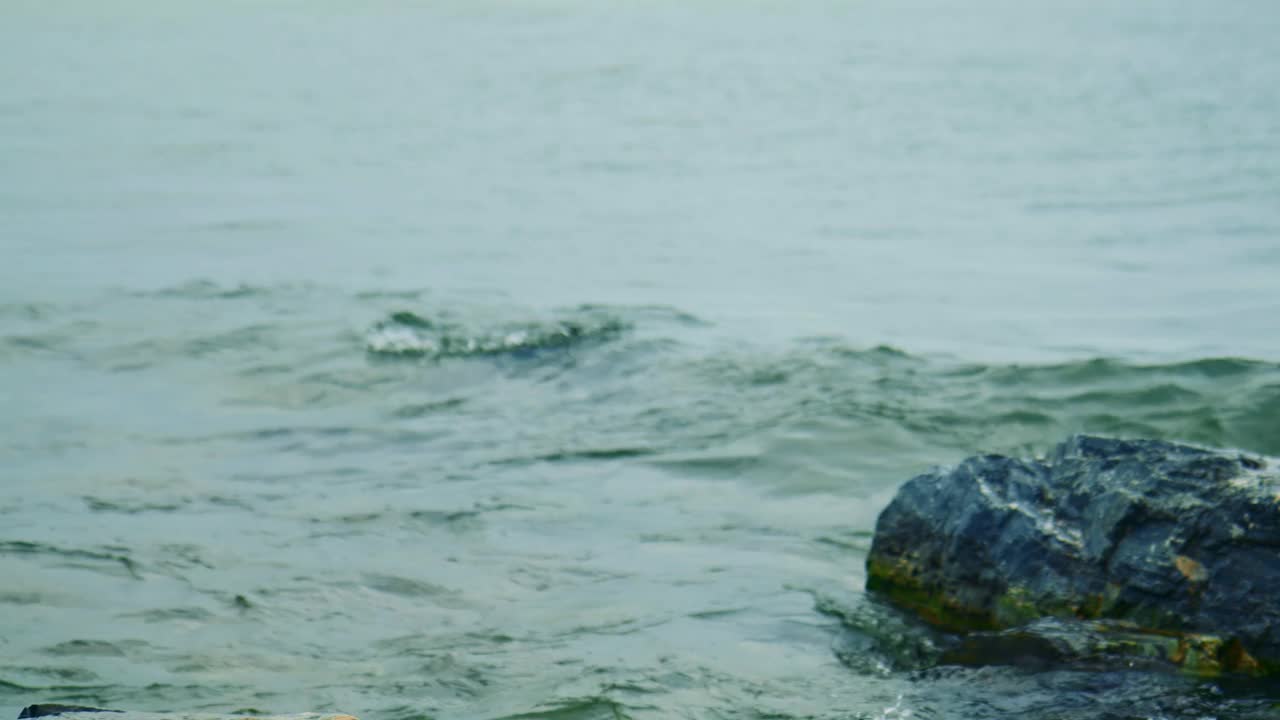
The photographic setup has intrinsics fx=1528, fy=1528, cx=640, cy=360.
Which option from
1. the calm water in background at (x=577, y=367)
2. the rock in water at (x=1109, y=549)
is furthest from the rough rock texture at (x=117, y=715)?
the rock in water at (x=1109, y=549)

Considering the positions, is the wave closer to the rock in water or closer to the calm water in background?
the calm water in background

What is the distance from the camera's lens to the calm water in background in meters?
4.92

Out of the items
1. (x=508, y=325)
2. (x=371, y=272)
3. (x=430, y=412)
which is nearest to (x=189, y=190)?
(x=371, y=272)

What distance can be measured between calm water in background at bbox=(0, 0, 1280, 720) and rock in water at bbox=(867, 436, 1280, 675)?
18 centimetres

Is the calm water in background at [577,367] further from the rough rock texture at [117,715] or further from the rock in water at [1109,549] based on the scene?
the rough rock texture at [117,715]

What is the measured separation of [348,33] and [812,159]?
64.6ft

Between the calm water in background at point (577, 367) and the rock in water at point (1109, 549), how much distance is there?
0.59 ft

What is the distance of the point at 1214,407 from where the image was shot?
7.98 meters

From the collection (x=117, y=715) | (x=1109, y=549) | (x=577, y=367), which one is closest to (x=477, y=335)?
(x=577, y=367)

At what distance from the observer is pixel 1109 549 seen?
4590 mm

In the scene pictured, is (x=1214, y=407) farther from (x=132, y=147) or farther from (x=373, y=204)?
(x=132, y=147)

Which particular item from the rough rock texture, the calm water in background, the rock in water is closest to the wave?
the calm water in background

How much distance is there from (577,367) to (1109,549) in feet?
16.0

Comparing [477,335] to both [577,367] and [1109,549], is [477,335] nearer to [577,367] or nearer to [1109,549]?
[577,367]
